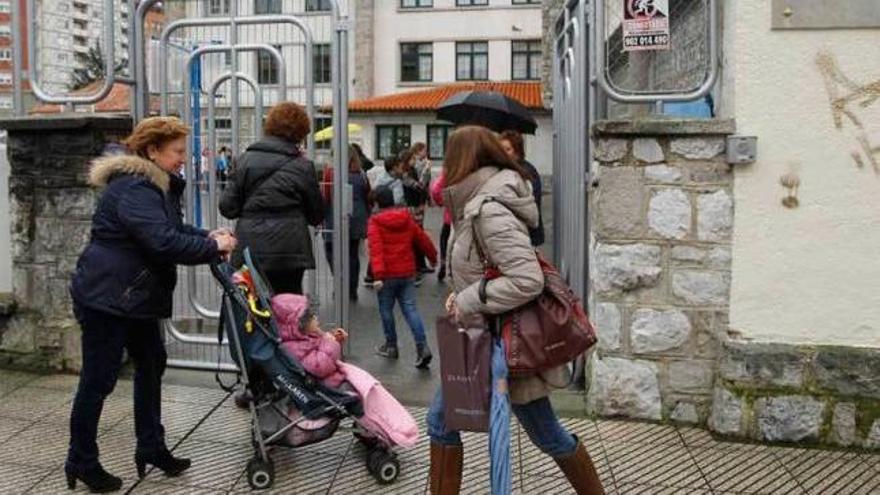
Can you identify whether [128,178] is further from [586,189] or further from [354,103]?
[354,103]

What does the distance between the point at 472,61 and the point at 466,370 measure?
41656mm

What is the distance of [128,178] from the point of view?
4.30 meters

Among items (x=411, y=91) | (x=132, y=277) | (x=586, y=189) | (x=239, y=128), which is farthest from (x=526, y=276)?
(x=411, y=91)

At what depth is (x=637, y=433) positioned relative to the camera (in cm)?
522

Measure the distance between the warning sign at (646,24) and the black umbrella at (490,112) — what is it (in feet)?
7.42

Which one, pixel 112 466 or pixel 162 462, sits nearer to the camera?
pixel 162 462

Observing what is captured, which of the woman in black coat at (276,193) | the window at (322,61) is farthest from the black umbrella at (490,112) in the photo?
the woman in black coat at (276,193)

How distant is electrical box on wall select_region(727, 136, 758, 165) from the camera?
4969 mm

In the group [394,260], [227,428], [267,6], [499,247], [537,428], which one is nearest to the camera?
[499,247]

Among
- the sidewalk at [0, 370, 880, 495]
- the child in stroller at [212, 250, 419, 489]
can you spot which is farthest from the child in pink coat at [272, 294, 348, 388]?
the sidewalk at [0, 370, 880, 495]

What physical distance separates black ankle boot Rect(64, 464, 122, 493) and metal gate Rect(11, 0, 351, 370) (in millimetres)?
1895

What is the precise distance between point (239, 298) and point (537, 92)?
1425 inches

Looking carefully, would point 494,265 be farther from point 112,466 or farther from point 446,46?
point 446,46

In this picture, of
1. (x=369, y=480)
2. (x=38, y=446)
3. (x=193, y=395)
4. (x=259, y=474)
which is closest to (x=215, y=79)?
(x=193, y=395)
